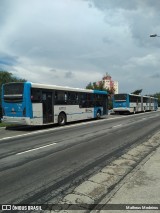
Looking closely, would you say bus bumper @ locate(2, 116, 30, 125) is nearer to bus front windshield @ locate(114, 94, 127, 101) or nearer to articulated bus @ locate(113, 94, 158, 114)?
articulated bus @ locate(113, 94, 158, 114)

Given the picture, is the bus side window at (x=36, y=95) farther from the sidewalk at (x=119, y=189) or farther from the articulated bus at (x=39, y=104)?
the sidewalk at (x=119, y=189)

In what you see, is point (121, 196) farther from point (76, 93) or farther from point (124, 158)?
point (76, 93)

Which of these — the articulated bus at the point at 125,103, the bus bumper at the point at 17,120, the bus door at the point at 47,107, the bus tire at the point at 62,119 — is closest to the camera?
the bus bumper at the point at 17,120

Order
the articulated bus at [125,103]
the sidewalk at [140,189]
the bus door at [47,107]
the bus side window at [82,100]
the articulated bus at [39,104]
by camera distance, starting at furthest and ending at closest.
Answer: the articulated bus at [125,103] < the bus side window at [82,100] < the bus door at [47,107] < the articulated bus at [39,104] < the sidewalk at [140,189]

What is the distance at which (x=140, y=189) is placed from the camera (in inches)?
247

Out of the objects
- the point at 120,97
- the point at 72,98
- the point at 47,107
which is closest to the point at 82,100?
the point at 72,98

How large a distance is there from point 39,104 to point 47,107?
948 millimetres

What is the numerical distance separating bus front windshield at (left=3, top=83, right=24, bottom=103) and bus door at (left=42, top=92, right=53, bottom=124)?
5.47ft

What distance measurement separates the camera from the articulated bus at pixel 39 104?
18.7 meters

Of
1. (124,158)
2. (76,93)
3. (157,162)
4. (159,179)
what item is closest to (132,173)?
(159,179)

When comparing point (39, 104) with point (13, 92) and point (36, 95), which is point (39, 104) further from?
point (13, 92)

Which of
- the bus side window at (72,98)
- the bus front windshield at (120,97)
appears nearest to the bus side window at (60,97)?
the bus side window at (72,98)

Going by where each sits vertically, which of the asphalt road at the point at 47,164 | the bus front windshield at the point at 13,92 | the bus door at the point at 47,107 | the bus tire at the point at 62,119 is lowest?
the asphalt road at the point at 47,164

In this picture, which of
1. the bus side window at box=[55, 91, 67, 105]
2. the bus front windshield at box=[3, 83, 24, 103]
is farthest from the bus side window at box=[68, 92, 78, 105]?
the bus front windshield at box=[3, 83, 24, 103]
